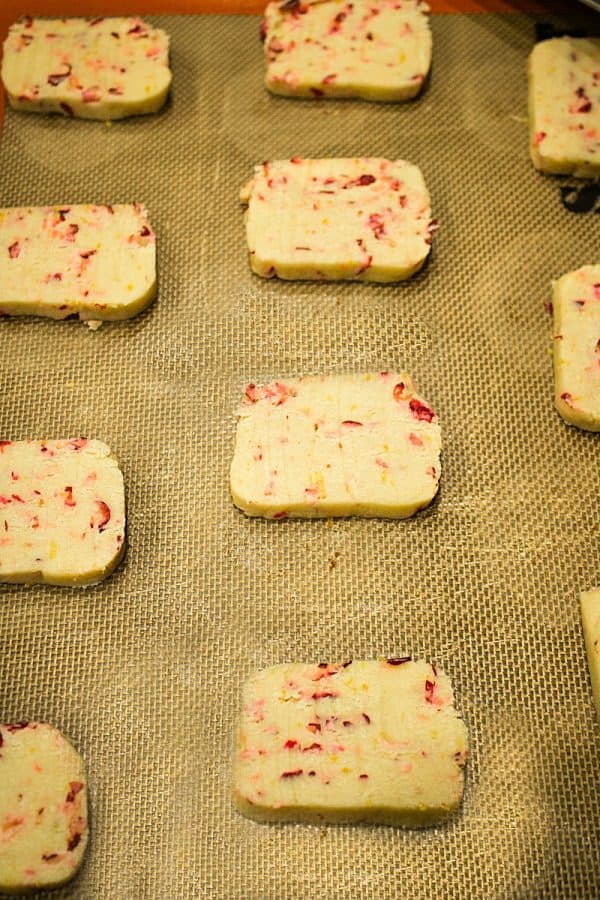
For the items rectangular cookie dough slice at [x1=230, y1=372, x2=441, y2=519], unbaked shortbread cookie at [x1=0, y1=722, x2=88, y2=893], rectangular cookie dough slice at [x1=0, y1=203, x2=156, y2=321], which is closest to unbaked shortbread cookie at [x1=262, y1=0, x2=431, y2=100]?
rectangular cookie dough slice at [x1=0, y1=203, x2=156, y2=321]

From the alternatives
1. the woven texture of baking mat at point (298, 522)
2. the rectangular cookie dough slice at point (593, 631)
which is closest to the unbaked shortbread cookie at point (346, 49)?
Answer: the woven texture of baking mat at point (298, 522)

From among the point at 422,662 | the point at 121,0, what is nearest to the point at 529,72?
the point at 121,0

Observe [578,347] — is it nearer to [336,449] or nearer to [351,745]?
[336,449]

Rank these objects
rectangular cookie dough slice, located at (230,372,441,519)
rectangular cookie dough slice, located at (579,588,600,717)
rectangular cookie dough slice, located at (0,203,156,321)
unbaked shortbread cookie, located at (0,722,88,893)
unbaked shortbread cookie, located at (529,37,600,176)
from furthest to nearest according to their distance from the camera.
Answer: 1. unbaked shortbread cookie, located at (529,37,600,176)
2. rectangular cookie dough slice, located at (0,203,156,321)
3. rectangular cookie dough slice, located at (230,372,441,519)
4. rectangular cookie dough slice, located at (579,588,600,717)
5. unbaked shortbread cookie, located at (0,722,88,893)

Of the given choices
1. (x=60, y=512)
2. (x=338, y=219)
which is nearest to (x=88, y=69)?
(x=338, y=219)

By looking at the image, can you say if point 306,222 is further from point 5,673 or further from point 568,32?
point 5,673

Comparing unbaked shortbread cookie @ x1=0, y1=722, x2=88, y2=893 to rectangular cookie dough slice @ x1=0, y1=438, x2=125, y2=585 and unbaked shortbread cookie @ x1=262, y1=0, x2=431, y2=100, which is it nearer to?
rectangular cookie dough slice @ x1=0, y1=438, x2=125, y2=585
